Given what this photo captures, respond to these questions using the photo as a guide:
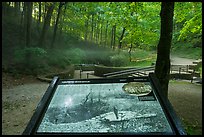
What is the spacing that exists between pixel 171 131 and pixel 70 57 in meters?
21.2

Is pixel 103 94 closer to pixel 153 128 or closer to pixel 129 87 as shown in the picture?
pixel 129 87

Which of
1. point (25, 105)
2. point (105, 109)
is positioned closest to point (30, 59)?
point (25, 105)

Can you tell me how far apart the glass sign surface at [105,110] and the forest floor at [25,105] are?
326 centimetres

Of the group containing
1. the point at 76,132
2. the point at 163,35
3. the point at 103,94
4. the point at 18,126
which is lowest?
the point at 18,126

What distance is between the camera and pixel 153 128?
2475 mm

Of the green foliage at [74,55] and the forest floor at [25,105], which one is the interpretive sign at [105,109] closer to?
the forest floor at [25,105]

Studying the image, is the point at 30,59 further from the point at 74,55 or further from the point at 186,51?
the point at 186,51

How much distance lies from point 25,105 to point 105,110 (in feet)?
21.4

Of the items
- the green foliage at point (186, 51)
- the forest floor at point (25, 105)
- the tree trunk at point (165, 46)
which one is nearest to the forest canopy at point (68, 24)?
the forest floor at point (25, 105)

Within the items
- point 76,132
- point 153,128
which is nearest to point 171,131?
point 153,128

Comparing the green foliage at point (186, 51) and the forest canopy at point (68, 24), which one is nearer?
the forest canopy at point (68, 24)

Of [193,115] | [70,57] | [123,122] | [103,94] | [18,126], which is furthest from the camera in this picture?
[70,57]

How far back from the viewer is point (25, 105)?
8617 millimetres

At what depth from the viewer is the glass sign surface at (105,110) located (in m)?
2.48
